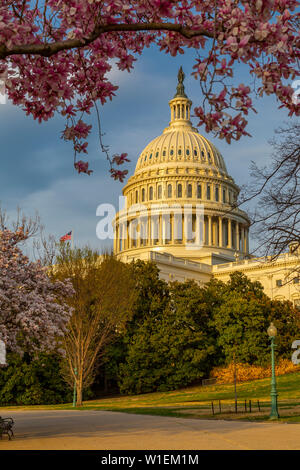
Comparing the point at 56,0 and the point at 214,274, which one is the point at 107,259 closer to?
the point at 56,0

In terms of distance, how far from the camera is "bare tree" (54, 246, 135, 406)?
44312 mm

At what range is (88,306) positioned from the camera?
153ft

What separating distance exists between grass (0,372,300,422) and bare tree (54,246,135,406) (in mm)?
3046

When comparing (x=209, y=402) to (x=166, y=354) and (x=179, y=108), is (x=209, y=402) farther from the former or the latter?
(x=179, y=108)

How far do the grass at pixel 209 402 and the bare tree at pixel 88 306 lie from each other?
9.99 ft

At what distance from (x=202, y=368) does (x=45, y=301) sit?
123 ft

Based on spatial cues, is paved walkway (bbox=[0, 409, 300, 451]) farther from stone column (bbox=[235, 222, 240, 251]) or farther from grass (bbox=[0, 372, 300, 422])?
stone column (bbox=[235, 222, 240, 251])

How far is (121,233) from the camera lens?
12300 cm

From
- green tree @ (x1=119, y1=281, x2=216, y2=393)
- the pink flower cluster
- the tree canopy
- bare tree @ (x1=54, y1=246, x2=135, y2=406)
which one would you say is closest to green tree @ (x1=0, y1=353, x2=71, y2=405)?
bare tree @ (x1=54, y1=246, x2=135, y2=406)

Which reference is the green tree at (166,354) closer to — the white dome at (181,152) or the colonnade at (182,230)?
the colonnade at (182,230)

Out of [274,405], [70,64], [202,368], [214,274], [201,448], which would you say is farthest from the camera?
[214,274]

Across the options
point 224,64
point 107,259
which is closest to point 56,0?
point 224,64

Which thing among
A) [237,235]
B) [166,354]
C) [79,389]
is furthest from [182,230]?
[79,389]

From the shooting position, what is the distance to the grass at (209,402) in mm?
27141
